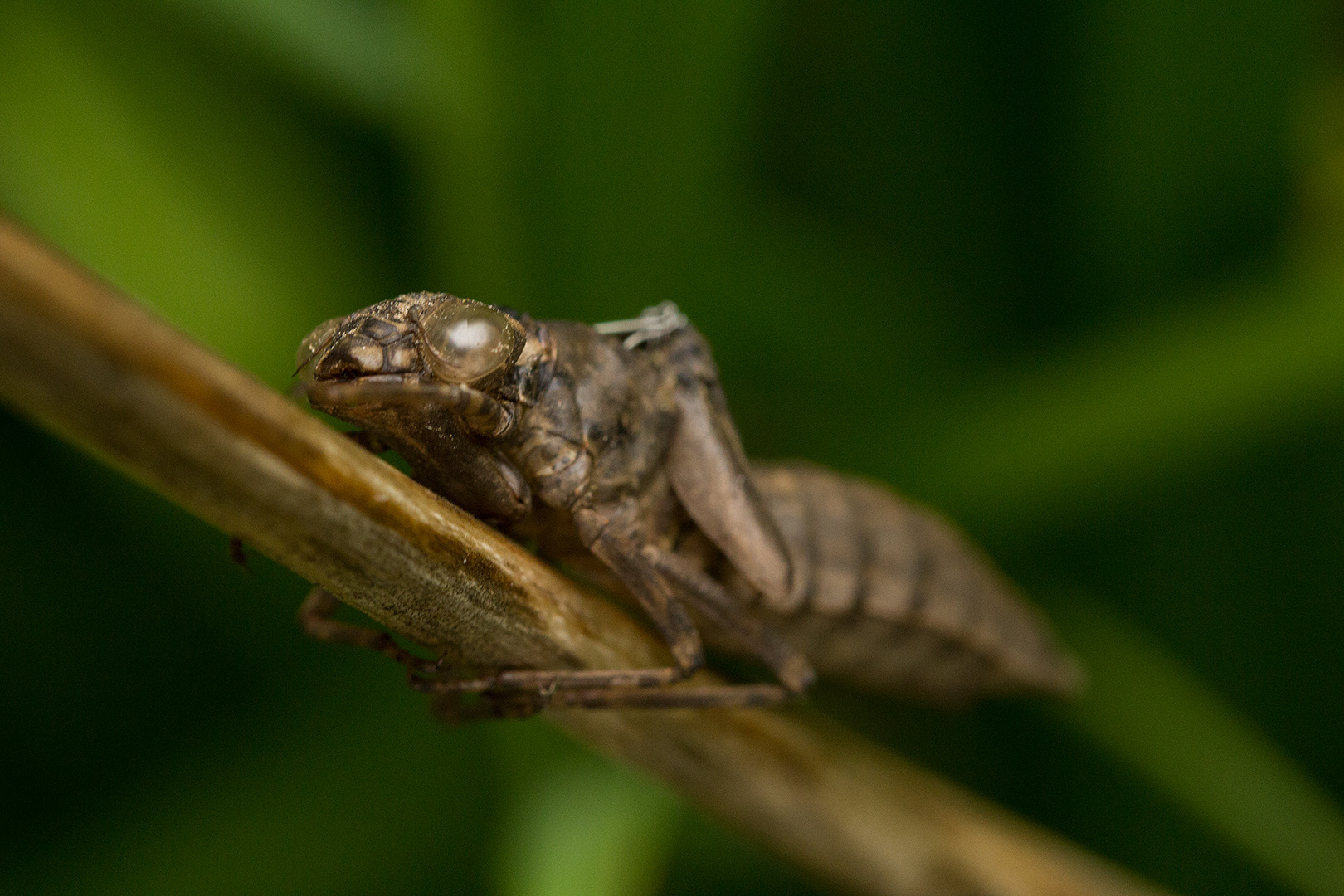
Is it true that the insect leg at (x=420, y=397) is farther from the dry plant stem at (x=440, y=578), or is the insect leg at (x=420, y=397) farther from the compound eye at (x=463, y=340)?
the dry plant stem at (x=440, y=578)

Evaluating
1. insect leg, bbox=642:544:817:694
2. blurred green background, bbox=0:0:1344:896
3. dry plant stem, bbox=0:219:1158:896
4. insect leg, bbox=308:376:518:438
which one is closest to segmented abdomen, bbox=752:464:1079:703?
insect leg, bbox=642:544:817:694

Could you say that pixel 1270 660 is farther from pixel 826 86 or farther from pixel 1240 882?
pixel 826 86

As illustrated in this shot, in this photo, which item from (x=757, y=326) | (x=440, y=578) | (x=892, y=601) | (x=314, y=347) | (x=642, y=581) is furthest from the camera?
(x=757, y=326)

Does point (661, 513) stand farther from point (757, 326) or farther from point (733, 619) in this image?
point (757, 326)

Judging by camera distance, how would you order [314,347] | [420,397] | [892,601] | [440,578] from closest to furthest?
[440,578], [420,397], [314,347], [892,601]

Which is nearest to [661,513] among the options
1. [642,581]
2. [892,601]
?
[642,581]

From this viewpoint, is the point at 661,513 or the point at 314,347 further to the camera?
the point at 661,513

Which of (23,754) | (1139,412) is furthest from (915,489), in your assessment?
(23,754)

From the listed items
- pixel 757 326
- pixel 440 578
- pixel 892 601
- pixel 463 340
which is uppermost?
pixel 757 326
